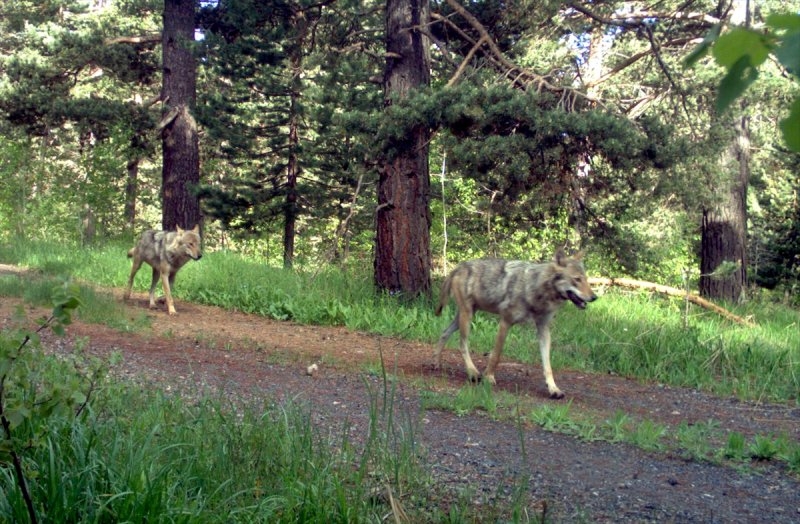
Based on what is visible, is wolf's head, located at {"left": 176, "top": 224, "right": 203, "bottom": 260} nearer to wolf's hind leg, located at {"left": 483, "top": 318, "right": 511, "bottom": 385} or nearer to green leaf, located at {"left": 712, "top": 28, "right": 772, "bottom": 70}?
wolf's hind leg, located at {"left": 483, "top": 318, "right": 511, "bottom": 385}

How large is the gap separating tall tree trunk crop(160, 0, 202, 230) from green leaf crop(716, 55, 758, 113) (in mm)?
20308

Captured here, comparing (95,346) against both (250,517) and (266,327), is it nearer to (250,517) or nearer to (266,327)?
(266,327)

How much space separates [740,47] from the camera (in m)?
1.54

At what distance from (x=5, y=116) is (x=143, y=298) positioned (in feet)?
45.9

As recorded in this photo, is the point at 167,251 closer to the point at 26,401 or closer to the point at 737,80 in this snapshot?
the point at 26,401

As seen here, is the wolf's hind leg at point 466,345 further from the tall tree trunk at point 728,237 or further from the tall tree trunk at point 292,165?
the tall tree trunk at point 292,165

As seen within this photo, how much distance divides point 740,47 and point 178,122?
2052 cm

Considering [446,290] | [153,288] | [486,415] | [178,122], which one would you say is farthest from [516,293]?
[178,122]

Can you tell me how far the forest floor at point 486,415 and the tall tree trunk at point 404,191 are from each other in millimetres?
2068

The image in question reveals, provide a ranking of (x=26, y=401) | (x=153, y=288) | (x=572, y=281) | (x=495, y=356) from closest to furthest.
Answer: (x=26, y=401) → (x=572, y=281) → (x=495, y=356) → (x=153, y=288)

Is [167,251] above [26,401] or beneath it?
above

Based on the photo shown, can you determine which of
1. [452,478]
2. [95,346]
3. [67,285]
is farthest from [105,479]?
[95,346]

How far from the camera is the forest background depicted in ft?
39.6

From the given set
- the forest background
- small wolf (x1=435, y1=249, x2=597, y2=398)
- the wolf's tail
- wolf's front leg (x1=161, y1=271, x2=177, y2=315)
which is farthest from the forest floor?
the forest background
